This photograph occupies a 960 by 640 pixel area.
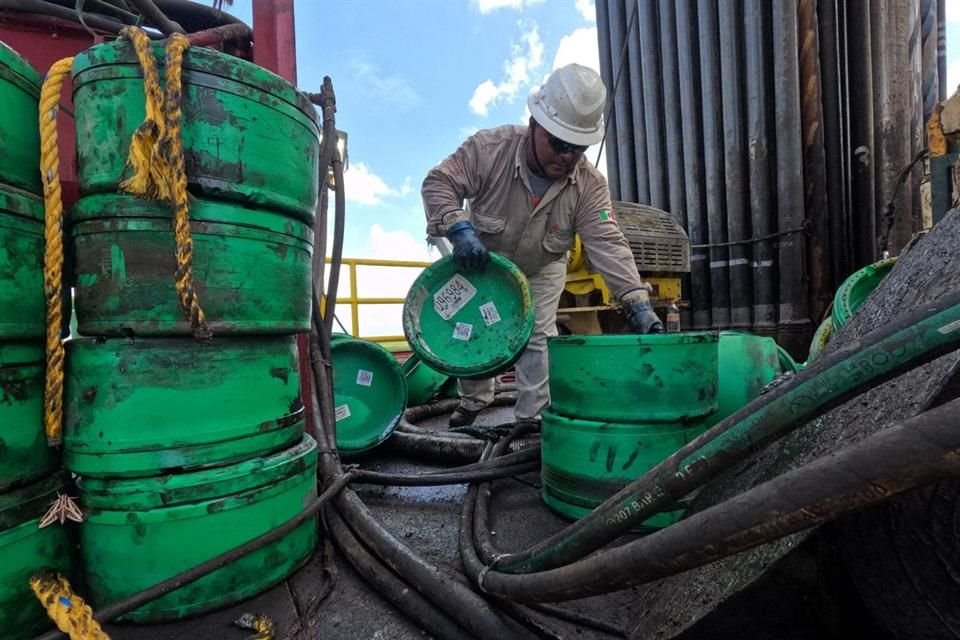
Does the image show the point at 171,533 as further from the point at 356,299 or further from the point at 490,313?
the point at 356,299

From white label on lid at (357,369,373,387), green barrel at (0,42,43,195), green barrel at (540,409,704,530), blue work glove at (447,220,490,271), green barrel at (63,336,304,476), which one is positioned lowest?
green barrel at (540,409,704,530)

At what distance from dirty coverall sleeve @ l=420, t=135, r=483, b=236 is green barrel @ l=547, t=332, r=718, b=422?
108cm

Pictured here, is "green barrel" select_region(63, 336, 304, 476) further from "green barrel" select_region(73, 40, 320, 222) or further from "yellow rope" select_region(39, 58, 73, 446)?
"green barrel" select_region(73, 40, 320, 222)

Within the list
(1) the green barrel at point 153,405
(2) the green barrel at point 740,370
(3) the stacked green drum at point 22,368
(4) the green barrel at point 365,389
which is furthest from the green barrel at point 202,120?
(2) the green barrel at point 740,370

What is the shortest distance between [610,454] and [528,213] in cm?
152

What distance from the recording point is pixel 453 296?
100 inches

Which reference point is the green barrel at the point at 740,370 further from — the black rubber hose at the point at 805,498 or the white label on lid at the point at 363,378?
the white label on lid at the point at 363,378

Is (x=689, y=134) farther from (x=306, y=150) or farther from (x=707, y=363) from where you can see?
(x=306, y=150)

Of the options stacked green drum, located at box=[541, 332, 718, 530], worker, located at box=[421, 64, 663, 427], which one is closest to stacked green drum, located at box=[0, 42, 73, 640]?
stacked green drum, located at box=[541, 332, 718, 530]

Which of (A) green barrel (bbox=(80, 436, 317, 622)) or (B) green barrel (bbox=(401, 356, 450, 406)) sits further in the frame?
(B) green barrel (bbox=(401, 356, 450, 406))

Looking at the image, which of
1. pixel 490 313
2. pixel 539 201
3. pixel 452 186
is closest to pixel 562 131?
pixel 539 201

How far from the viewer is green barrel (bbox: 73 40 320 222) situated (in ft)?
3.98

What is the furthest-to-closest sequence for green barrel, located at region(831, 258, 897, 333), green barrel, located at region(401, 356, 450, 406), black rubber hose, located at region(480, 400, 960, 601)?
1. green barrel, located at region(401, 356, 450, 406)
2. green barrel, located at region(831, 258, 897, 333)
3. black rubber hose, located at region(480, 400, 960, 601)

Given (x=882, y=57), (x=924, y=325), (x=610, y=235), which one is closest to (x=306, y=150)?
(x=924, y=325)
